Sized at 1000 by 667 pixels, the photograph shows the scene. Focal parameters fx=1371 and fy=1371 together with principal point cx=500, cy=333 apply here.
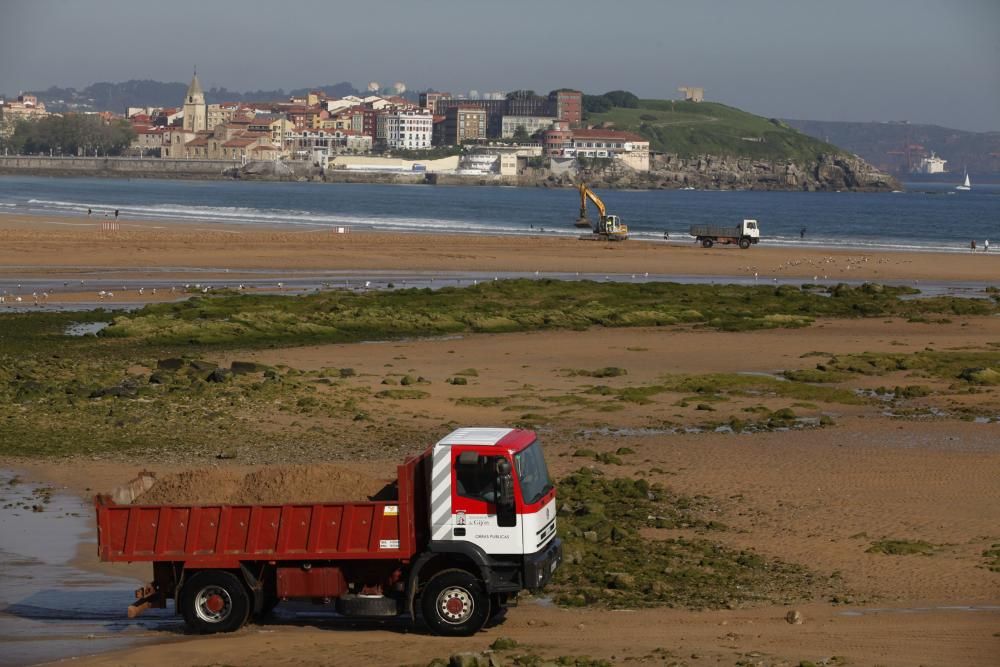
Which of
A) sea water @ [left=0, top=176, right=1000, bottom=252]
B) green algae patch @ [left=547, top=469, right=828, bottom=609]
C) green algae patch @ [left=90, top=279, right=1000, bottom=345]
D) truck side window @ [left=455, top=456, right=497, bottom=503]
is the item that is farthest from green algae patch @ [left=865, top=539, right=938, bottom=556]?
sea water @ [left=0, top=176, right=1000, bottom=252]

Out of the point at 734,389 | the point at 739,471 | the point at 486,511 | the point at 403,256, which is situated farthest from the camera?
the point at 403,256

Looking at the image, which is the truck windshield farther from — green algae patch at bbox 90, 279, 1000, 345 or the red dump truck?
green algae patch at bbox 90, 279, 1000, 345

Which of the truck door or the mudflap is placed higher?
the truck door

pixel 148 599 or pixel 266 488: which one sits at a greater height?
pixel 266 488

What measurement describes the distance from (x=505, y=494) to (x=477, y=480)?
0.41 metres

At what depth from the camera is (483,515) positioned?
599 inches

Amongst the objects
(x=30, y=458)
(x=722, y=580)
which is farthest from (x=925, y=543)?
(x=30, y=458)

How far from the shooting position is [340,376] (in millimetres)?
34250

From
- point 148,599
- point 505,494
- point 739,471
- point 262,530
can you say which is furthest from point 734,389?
point 148,599

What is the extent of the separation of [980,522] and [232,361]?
2097cm

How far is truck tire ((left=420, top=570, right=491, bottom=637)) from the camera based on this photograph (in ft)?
50.4

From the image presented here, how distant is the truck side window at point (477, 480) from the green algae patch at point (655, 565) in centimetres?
260

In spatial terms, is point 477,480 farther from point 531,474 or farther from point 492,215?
point 492,215

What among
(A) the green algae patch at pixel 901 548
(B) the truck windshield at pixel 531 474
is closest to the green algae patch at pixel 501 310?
(A) the green algae patch at pixel 901 548
